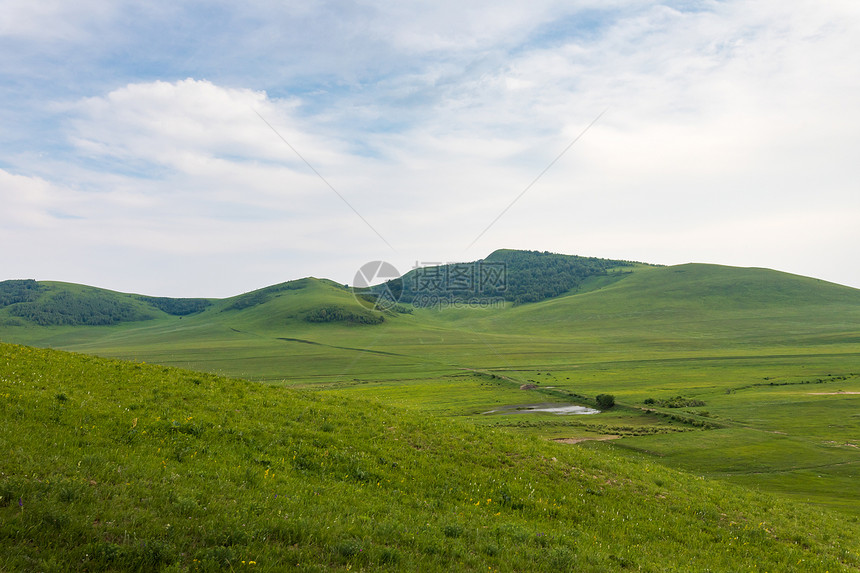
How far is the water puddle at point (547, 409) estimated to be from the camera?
205ft

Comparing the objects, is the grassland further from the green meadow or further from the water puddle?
the water puddle

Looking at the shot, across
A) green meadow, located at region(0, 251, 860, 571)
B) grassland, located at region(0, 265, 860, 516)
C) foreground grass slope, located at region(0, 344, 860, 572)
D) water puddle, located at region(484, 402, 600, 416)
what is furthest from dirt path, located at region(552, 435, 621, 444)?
foreground grass slope, located at region(0, 344, 860, 572)

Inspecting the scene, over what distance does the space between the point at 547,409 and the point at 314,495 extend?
57.6m

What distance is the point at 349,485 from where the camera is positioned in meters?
13.6

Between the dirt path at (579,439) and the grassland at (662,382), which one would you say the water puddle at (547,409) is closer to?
the grassland at (662,382)

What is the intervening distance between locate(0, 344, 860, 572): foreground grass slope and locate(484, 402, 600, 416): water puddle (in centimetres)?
4037

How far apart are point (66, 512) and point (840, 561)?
21326 mm

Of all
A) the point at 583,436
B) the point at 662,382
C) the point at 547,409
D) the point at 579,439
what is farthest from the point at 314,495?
the point at 662,382

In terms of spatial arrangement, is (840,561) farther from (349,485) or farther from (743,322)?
(743,322)

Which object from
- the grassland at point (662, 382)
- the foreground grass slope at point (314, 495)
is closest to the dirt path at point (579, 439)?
the grassland at point (662, 382)

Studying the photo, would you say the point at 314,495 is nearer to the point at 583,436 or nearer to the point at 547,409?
the point at 583,436

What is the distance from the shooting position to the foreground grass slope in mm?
8789

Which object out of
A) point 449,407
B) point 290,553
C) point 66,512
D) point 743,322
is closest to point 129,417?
point 66,512

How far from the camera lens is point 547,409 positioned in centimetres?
6519
